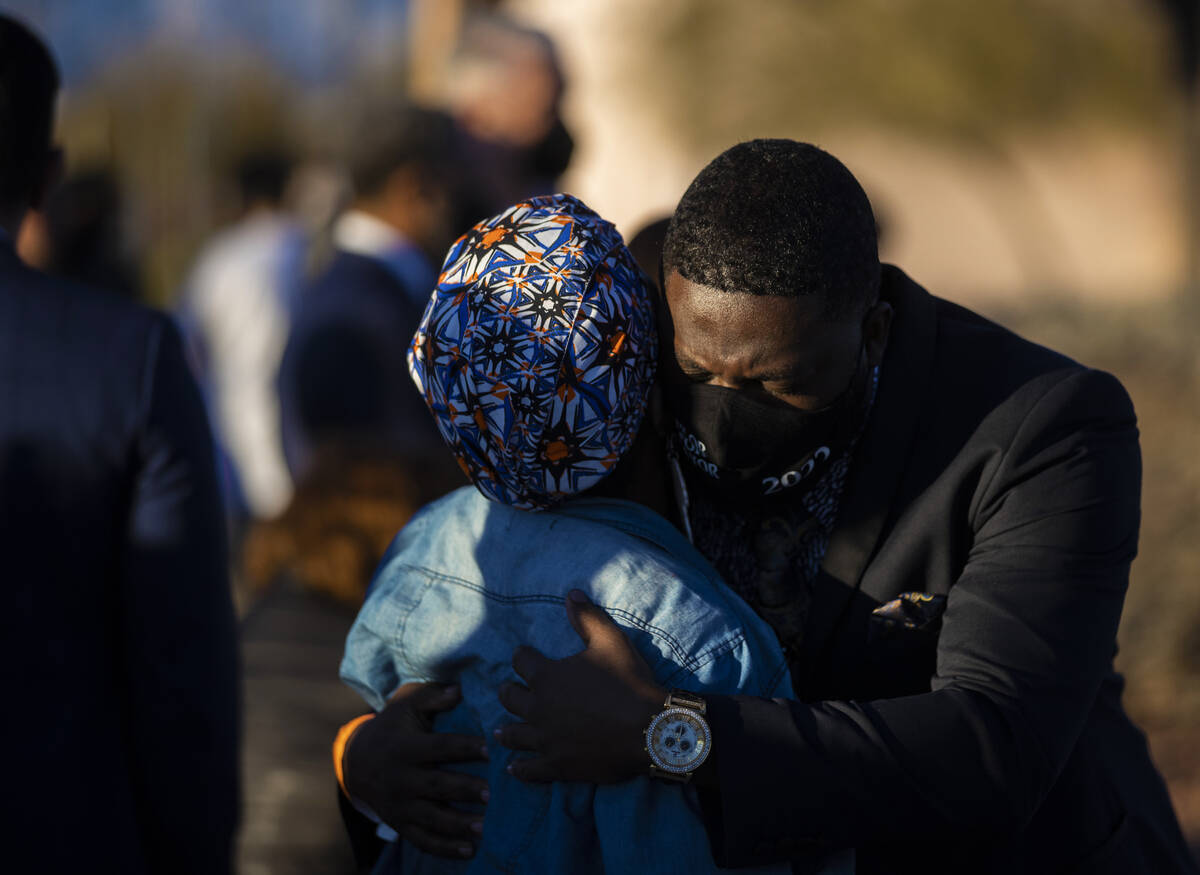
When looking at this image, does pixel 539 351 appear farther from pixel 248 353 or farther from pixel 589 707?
pixel 248 353

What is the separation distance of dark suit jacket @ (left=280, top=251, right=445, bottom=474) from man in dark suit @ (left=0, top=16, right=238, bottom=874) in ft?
5.20

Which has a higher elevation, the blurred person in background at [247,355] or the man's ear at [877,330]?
the man's ear at [877,330]

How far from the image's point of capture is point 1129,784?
1895mm

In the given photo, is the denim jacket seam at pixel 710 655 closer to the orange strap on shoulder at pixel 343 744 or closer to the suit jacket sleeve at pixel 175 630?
the orange strap on shoulder at pixel 343 744

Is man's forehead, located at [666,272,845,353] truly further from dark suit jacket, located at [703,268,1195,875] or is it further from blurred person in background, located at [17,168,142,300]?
blurred person in background, located at [17,168,142,300]

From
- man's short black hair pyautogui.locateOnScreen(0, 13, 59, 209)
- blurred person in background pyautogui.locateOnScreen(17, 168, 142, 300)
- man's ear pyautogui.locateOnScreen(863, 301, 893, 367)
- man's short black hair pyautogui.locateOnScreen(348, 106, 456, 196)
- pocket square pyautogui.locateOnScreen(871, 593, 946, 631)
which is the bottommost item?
blurred person in background pyautogui.locateOnScreen(17, 168, 142, 300)

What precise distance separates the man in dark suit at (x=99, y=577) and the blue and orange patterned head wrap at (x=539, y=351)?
0.68m

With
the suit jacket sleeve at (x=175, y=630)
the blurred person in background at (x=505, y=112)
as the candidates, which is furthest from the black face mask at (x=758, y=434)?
the blurred person in background at (x=505, y=112)

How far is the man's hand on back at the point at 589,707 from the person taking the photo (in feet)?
5.09

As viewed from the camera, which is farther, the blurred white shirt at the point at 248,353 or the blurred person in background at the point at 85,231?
the blurred person in background at the point at 85,231

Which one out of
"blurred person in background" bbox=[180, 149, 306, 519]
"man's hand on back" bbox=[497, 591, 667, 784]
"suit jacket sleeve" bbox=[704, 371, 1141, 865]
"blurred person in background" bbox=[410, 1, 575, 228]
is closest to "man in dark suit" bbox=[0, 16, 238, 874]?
"man's hand on back" bbox=[497, 591, 667, 784]

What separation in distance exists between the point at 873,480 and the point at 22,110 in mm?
1651

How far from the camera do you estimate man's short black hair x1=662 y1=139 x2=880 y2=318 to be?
5.19 feet

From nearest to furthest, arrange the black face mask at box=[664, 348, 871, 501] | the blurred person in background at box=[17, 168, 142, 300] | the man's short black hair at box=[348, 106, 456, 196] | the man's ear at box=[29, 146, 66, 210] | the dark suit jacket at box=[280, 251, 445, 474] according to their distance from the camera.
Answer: the black face mask at box=[664, 348, 871, 501] < the man's ear at box=[29, 146, 66, 210] < the dark suit jacket at box=[280, 251, 445, 474] < the man's short black hair at box=[348, 106, 456, 196] < the blurred person in background at box=[17, 168, 142, 300]
